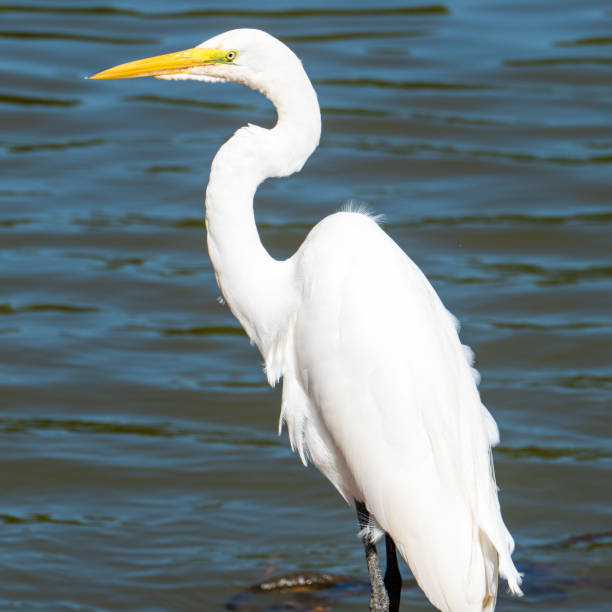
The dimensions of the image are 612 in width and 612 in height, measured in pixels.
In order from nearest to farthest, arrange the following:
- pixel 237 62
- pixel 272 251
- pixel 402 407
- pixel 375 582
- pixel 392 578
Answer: pixel 402 407 → pixel 237 62 → pixel 375 582 → pixel 392 578 → pixel 272 251

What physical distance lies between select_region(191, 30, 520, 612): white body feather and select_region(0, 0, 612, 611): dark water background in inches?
41.8

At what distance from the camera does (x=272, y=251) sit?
7.52 m

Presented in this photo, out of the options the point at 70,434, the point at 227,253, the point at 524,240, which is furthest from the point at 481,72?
the point at 227,253

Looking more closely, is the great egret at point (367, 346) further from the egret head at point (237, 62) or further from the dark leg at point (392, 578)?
the dark leg at point (392, 578)

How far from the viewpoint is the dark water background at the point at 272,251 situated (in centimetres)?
504

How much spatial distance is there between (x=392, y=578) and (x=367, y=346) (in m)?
0.90

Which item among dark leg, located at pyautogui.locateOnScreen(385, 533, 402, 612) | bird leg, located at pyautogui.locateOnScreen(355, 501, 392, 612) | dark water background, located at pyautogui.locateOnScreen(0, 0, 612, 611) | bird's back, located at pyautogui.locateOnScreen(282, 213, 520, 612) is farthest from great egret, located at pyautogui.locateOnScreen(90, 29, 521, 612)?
dark water background, located at pyautogui.locateOnScreen(0, 0, 612, 611)

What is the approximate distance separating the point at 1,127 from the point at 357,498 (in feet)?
19.6

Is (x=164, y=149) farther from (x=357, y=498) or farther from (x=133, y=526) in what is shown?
(x=357, y=498)

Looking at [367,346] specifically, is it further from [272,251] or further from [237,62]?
[272,251]

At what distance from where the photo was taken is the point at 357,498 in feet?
13.1

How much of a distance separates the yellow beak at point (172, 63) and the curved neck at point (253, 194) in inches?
7.7

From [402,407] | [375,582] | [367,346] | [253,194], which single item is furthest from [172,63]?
[375,582]

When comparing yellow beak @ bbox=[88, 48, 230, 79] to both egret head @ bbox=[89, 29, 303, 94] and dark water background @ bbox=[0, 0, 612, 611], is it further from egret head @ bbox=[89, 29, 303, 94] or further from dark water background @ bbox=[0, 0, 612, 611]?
dark water background @ bbox=[0, 0, 612, 611]
